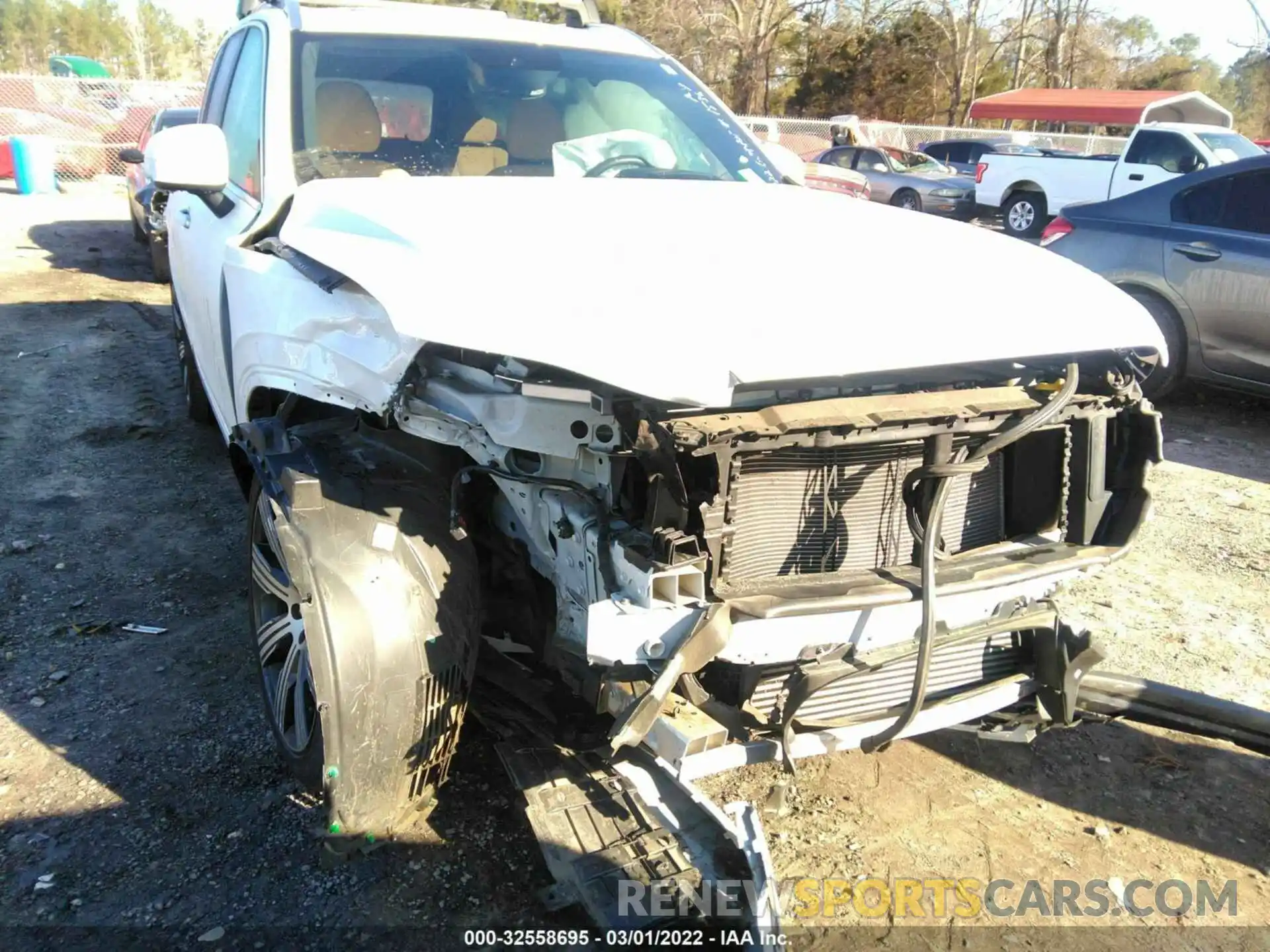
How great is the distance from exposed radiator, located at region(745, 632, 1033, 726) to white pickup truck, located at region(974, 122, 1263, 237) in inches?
481

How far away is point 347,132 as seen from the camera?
3.26 m

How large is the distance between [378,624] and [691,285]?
108 cm

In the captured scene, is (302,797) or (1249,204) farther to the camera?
(1249,204)

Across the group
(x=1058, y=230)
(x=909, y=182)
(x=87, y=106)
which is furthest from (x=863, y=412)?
(x=87, y=106)

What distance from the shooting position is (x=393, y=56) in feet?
11.5

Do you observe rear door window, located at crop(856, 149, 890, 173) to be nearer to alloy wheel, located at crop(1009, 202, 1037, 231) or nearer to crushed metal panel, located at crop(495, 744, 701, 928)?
alloy wheel, located at crop(1009, 202, 1037, 231)

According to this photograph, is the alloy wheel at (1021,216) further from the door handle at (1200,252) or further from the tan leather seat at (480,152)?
the tan leather seat at (480,152)

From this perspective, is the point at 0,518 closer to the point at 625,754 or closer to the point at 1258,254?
the point at 625,754

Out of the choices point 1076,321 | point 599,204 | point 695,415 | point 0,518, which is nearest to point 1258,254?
point 1076,321

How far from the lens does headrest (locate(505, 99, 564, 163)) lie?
11.7ft

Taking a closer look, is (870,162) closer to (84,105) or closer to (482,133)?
(84,105)

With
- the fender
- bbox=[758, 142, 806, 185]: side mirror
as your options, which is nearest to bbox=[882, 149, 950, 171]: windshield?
bbox=[758, 142, 806, 185]: side mirror

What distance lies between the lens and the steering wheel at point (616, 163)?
357 centimetres

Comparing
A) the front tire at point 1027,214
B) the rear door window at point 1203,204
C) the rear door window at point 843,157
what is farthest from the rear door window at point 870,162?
the rear door window at point 1203,204
